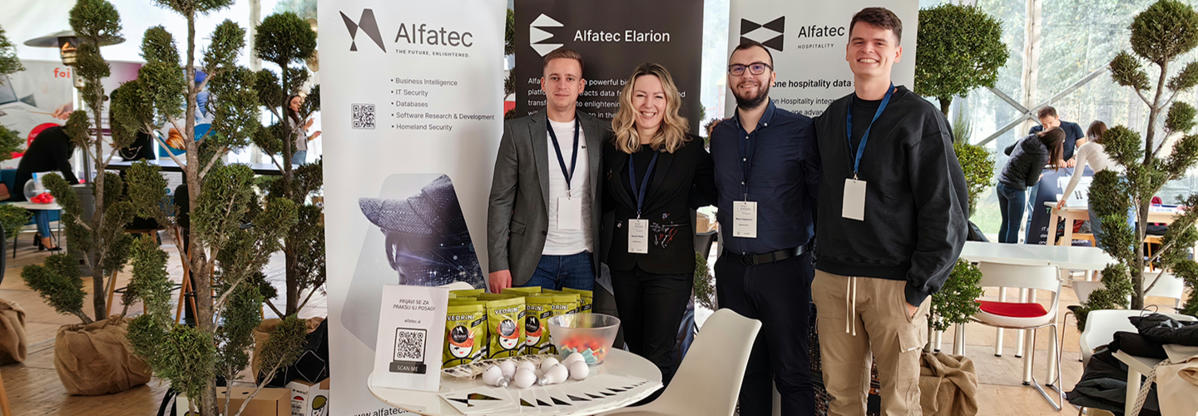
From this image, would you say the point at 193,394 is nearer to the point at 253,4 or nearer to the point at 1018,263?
the point at 1018,263

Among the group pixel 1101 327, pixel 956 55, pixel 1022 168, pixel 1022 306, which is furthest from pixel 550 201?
pixel 1022 168

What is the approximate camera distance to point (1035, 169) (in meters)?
6.56

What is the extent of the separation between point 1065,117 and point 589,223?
7.43m

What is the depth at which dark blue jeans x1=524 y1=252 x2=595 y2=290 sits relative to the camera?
284 cm

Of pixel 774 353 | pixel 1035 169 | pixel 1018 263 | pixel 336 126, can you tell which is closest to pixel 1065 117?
pixel 1035 169

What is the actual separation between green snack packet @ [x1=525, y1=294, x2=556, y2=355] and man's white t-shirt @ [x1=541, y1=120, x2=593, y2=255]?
548 mm

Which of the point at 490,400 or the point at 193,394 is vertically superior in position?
the point at 490,400

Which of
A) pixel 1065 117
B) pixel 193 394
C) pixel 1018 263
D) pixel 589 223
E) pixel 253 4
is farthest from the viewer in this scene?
pixel 253 4

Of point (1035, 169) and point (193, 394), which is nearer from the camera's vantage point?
point (193, 394)

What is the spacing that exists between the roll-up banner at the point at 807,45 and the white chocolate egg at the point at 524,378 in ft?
5.77

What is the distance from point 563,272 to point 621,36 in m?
1.20

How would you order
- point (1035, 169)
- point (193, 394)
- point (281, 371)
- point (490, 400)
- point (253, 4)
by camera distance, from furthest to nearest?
point (253, 4) → point (1035, 169) → point (281, 371) → point (193, 394) → point (490, 400)

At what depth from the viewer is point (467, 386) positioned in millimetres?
1963

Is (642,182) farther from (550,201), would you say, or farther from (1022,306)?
(1022,306)
